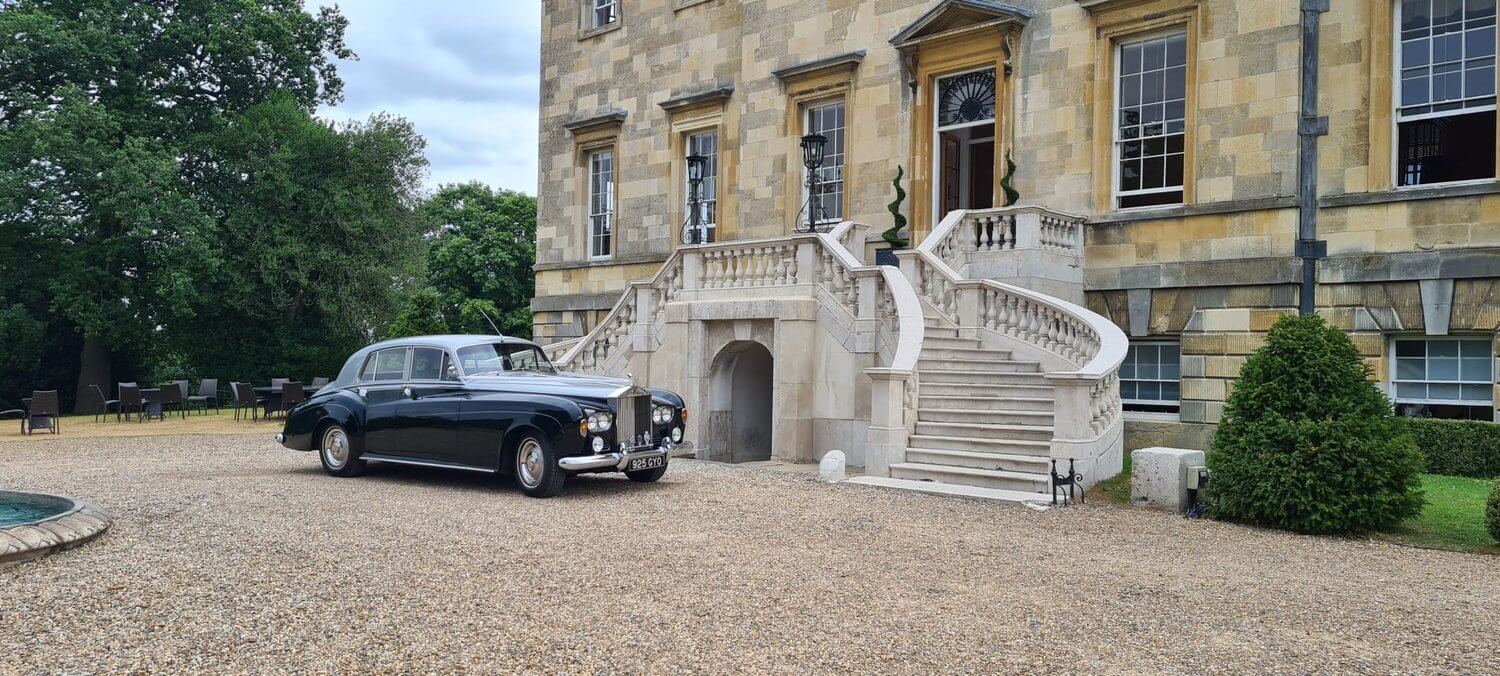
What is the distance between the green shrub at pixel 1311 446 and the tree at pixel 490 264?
4149 cm

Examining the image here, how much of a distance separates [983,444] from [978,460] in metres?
0.35

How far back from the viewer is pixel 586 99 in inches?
985

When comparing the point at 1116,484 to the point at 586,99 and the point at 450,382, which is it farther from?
the point at 586,99

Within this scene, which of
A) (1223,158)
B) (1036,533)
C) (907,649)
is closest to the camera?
(907,649)

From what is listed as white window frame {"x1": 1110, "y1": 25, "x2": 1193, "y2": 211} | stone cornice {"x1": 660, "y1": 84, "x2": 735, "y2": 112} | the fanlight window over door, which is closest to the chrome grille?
white window frame {"x1": 1110, "y1": 25, "x2": 1193, "y2": 211}

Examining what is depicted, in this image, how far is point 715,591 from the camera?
7.07 m

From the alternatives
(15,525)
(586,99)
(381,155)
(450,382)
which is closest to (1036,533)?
(450,382)

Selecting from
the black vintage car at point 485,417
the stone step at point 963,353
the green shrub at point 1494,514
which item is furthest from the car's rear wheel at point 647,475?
the green shrub at point 1494,514

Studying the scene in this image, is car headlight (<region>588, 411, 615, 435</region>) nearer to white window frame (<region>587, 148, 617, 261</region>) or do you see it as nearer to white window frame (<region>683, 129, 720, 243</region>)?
white window frame (<region>683, 129, 720, 243</region>)

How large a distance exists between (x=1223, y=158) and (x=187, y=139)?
28484 mm

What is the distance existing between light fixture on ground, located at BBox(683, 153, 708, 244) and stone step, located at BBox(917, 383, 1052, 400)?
764 cm

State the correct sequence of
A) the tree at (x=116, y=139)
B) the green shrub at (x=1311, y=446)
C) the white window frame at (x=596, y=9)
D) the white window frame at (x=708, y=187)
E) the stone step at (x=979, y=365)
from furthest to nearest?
the tree at (x=116, y=139)
the white window frame at (x=596, y=9)
the white window frame at (x=708, y=187)
the stone step at (x=979, y=365)
the green shrub at (x=1311, y=446)

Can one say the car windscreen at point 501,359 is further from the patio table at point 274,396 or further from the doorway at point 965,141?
the patio table at point 274,396

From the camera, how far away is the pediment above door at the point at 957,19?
58.1ft
